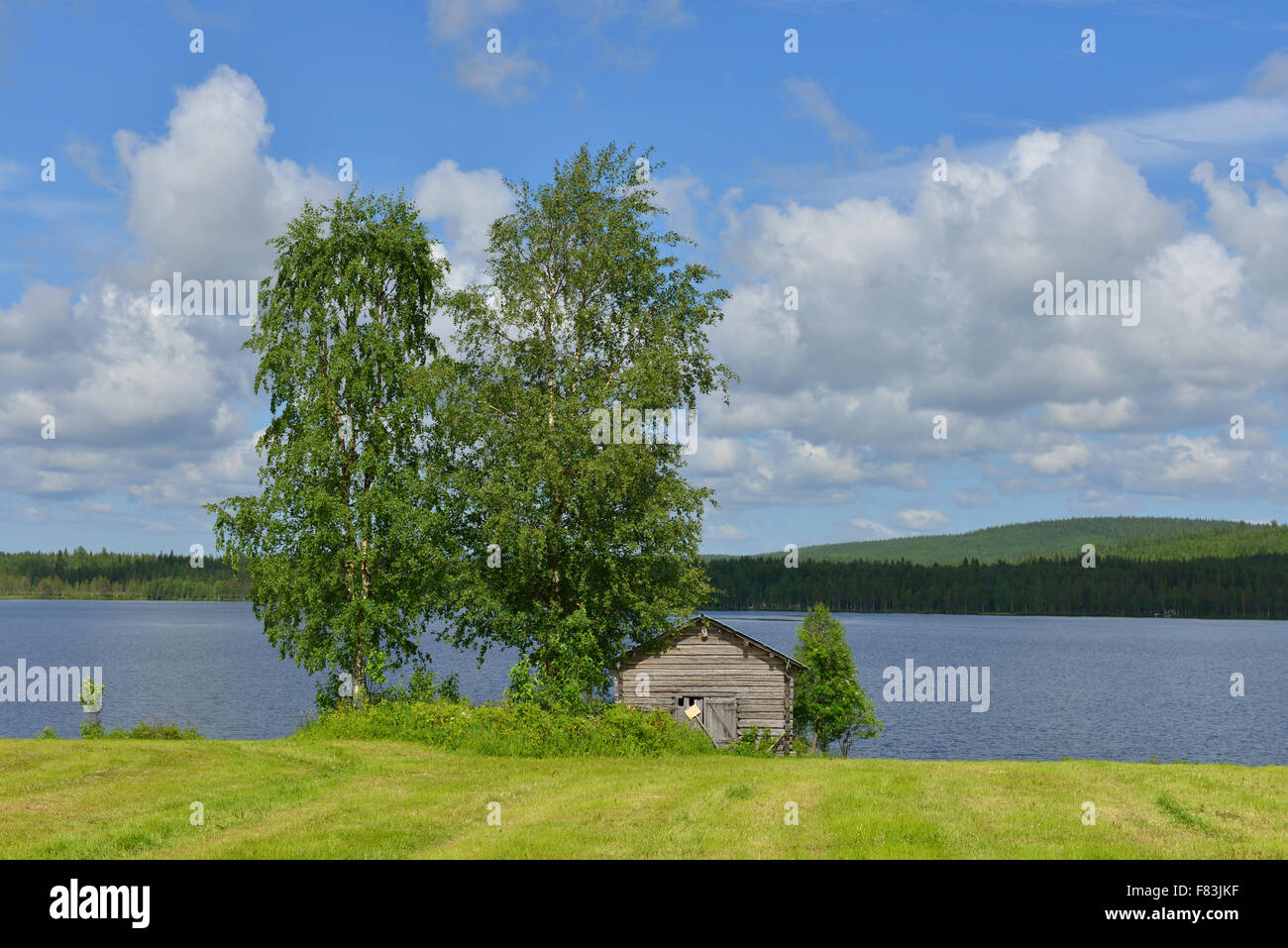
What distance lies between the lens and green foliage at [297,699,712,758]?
28391 millimetres

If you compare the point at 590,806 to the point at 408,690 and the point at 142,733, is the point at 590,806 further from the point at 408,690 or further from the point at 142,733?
the point at 142,733

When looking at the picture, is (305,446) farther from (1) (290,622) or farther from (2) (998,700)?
(2) (998,700)

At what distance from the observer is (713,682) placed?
4409cm

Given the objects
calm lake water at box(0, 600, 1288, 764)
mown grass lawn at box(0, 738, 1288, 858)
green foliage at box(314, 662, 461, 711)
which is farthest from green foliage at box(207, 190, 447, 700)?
calm lake water at box(0, 600, 1288, 764)

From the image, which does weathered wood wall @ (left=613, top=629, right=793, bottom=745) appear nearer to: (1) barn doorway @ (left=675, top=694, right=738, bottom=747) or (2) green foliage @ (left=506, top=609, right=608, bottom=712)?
(1) barn doorway @ (left=675, top=694, right=738, bottom=747)

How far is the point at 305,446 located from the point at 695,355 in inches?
555

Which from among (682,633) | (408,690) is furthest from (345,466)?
(682,633)

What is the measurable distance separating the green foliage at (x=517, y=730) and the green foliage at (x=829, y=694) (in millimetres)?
27835

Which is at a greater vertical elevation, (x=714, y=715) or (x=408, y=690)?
(x=408, y=690)

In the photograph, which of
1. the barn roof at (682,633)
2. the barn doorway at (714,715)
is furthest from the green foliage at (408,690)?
the barn doorway at (714,715)

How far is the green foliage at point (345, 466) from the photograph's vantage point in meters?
35.0

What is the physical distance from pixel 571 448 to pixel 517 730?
953cm

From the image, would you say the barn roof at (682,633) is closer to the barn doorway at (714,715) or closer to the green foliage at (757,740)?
the barn doorway at (714,715)
